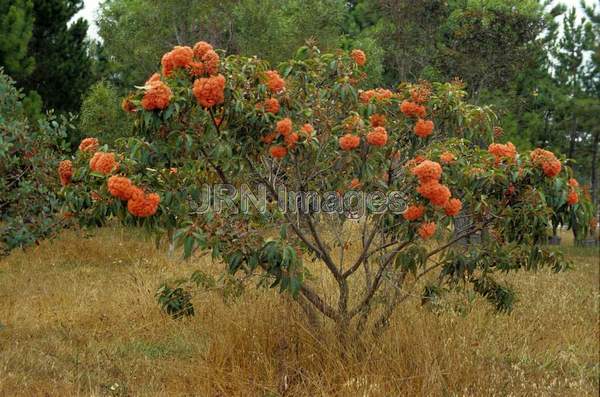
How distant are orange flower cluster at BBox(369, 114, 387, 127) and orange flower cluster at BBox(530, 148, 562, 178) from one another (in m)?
0.99

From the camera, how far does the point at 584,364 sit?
4.77 meters

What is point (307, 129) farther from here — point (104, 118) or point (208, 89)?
point (104, 118)

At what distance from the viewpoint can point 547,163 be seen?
138 inches

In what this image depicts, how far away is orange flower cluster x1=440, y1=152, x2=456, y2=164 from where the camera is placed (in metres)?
3.60

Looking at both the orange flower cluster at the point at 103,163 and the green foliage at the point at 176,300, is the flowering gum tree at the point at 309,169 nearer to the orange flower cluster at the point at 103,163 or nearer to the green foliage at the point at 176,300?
the orange flower cluster at the point at 103,163

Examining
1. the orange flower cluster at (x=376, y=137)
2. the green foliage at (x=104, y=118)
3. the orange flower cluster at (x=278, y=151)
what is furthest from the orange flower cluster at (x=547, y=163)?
the green foliage at (x=104, y=118)

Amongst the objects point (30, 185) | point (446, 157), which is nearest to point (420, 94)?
point (446, 157)

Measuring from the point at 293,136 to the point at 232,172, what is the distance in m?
0.46

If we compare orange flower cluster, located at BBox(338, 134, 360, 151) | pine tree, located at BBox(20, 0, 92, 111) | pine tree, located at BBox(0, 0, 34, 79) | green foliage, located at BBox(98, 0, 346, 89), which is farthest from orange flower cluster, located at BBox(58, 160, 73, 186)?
pine tree, located at BBox(20, 0, 92, 111)

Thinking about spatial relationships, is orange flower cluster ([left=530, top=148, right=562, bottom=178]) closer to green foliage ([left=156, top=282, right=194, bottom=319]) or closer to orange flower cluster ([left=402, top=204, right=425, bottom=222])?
orange flower cluster ([left=402, top=204, right=425, bottom=222])

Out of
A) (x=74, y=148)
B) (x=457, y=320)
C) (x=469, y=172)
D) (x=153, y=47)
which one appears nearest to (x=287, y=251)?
(x=469, y=172)

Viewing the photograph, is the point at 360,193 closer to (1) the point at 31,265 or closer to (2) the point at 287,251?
(2) the point at 287,251

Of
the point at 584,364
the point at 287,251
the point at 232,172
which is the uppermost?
the point at 232,172

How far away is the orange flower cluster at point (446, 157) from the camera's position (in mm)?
3600
